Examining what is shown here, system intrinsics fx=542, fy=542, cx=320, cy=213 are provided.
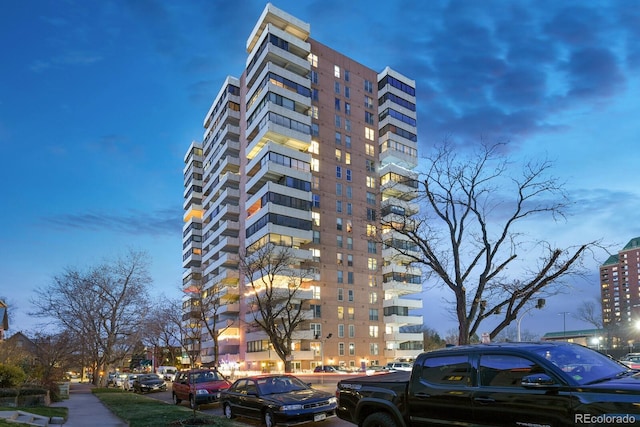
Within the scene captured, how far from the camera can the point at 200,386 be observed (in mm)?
23250

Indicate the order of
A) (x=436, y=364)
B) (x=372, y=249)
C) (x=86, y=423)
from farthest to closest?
(x=372, y=249) → (x=86, y=423) → (x=436, y=364)

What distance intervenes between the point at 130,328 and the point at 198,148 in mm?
65072

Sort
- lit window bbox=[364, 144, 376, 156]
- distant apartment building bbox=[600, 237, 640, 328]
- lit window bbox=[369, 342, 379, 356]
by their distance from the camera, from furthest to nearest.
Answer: distant apartment building bbox=[600, 237, 640, 328] → lit window bbox=[364, 144, 376, 156] → lit window bbox=[369, 342, 379, 356]

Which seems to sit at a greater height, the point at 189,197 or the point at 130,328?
the point at 189,197

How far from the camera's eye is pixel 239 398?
16.7 m

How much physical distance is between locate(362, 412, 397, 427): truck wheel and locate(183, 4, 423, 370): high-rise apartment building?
53970mm

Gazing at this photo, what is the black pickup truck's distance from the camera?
20.7ft

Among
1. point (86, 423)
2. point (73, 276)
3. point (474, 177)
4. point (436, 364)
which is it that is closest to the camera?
point (436, 364)

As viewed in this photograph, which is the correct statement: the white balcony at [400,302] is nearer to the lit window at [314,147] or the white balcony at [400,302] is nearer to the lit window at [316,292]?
the lit window at [316,292]

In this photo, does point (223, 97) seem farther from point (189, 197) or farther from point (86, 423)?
point (86, 423)

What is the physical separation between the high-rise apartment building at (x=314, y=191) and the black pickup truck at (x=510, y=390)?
54422mm

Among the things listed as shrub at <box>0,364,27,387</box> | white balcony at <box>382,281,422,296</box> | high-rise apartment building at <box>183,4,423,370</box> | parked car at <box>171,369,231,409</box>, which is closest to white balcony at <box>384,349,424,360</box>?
high-rise apartment building at <box>183,4,423,370</box>

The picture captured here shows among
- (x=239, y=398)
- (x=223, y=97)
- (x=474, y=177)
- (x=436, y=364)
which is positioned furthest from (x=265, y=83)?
(x=436, y=364)

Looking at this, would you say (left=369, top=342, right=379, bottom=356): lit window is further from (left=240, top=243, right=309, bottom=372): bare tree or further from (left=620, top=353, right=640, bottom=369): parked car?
(left=620, top=353, right=640, bottom=369): parked car
